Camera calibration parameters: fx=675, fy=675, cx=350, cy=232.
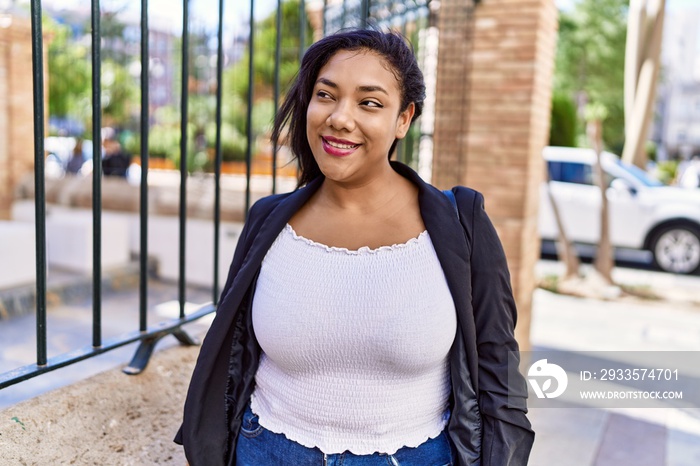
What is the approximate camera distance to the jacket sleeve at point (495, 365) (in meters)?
1.67

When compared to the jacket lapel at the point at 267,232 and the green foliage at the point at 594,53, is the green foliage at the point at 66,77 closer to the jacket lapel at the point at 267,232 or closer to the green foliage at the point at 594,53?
the jacket lapel at the point at 267,232

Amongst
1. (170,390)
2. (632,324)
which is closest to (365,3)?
(170,390)

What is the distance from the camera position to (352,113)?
162cm

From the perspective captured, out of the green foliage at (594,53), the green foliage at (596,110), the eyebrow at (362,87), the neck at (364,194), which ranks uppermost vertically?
the green foliage at (594,53)

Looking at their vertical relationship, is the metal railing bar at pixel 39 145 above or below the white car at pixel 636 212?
above

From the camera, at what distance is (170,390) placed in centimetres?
227

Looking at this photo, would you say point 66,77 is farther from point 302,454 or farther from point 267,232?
point 302,454

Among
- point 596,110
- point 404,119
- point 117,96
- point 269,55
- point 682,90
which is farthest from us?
point 682,90


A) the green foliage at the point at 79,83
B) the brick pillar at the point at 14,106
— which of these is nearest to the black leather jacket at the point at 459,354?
the brick pillar at the point at 14,106

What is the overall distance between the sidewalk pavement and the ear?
2236mm

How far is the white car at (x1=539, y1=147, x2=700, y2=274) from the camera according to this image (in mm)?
10344

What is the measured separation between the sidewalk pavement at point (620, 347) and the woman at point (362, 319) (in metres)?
1.95

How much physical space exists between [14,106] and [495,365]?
1025 cm

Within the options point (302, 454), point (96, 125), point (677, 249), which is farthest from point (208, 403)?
point (677, 249)
